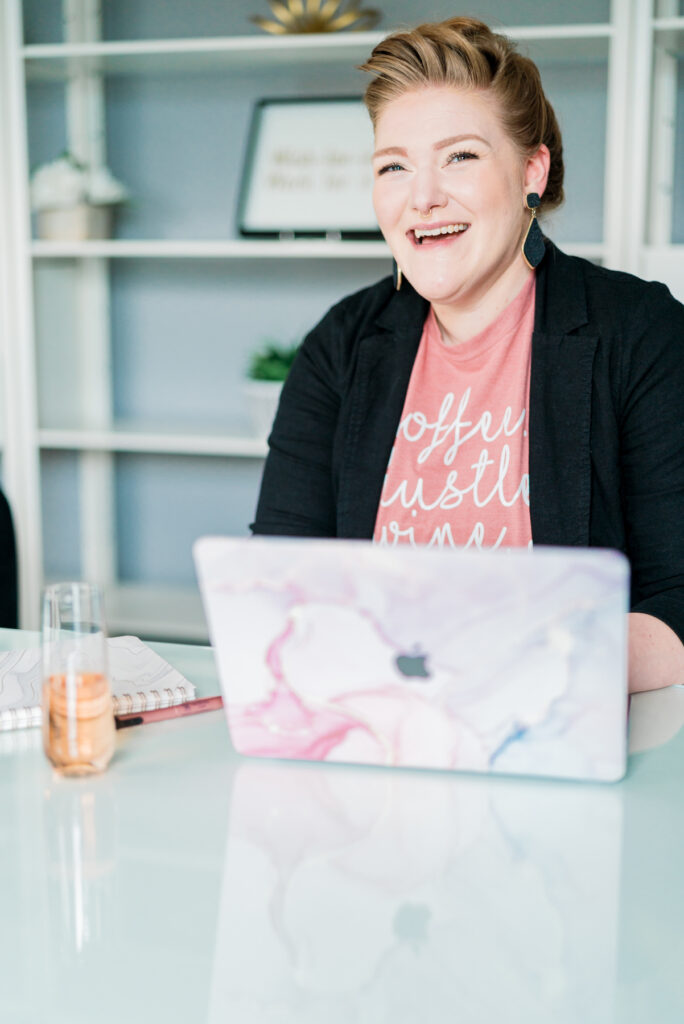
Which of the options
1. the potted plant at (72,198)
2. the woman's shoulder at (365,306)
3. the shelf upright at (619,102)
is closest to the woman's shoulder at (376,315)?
the woman's shoulder at (365,306)

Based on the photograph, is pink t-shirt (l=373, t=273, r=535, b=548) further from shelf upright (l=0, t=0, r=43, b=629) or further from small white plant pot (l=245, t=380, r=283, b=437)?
shelf upright (l=0, t=0, r=43, b=629)

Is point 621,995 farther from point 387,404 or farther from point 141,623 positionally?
point 141,623

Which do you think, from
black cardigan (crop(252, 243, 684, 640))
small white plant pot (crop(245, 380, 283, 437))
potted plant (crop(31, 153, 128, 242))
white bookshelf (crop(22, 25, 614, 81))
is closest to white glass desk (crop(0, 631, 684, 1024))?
black cardigan (crop(252, 243, 684, 640))

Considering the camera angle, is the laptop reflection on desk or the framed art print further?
the framed art print

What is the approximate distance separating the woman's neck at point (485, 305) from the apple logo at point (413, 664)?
81 cm

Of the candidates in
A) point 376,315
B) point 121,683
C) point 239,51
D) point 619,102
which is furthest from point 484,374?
point 239,51

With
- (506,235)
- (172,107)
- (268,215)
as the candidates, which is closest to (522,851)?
(506,235)

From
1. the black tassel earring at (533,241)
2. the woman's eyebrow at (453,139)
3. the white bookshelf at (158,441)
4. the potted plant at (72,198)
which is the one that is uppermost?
the potted plant at (72,198)

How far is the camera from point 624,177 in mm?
2305

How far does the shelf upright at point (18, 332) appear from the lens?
2680mm

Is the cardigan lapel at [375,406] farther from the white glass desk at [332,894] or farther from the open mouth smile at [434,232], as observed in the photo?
the white glass desk at [332,894]

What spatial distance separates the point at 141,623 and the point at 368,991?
2338 mm

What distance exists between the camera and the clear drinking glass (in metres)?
0.84

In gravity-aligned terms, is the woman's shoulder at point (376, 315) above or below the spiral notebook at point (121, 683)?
above
